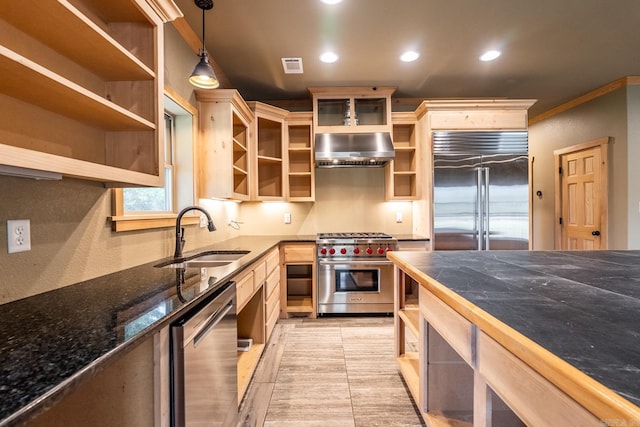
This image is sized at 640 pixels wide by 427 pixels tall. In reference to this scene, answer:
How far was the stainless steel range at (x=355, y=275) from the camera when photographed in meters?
3.21

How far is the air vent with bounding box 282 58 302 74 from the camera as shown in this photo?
113 inches

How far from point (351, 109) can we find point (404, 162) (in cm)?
101

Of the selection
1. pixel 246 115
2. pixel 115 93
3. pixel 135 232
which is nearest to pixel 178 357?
pixel 135 232

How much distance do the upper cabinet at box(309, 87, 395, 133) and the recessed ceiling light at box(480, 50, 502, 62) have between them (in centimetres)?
98

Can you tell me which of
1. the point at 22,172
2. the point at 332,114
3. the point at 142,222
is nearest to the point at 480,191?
the point at 332,114

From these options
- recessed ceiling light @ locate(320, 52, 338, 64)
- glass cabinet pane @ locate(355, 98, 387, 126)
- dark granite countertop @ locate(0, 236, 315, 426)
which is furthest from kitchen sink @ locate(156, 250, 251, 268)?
glass cabinet pane @ locate(355, 98, 387, 126)

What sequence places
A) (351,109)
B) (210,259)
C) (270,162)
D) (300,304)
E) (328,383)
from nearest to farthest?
(328,383) → (210,259) → (300,304) → (351,109) → (270,162)

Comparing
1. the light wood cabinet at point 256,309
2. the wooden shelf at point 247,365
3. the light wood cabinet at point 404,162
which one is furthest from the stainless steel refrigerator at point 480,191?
the wooden shelf at point 247,365

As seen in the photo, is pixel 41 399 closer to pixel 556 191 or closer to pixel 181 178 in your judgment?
pixel 181 178

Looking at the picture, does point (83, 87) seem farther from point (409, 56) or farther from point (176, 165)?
point (409, 56)

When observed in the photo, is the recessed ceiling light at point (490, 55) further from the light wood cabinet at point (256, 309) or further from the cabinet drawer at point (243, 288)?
the cabinet drawer at point (243, 288)

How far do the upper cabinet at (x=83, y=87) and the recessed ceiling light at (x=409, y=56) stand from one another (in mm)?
2142

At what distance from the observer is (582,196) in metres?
4.12

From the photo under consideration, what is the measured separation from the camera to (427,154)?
132 inches
